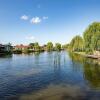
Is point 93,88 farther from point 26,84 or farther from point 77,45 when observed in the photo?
point 77,45

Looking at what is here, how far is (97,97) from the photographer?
84.3 feet

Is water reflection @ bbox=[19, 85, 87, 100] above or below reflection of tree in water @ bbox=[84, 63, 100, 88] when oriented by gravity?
below

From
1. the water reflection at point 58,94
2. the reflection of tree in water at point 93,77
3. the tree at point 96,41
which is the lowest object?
the water reflection at point 58,94

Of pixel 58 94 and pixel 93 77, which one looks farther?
pixel 93 77

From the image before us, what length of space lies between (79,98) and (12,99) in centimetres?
887

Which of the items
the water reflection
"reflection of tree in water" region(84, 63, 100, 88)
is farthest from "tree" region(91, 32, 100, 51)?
the water reflection

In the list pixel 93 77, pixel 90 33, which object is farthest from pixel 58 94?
pixel 90 33

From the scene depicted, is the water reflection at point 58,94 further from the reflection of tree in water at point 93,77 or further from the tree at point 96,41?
the tree at point 96,41

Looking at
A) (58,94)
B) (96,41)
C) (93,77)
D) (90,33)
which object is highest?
(90,33)

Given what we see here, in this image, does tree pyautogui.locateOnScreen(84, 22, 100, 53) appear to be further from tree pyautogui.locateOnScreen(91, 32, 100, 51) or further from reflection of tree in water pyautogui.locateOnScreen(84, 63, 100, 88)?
reflection of tree in water pyautogui.locateOnScreen(84, 63, 100, 88)

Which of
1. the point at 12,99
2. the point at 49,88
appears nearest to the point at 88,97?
the point at 49,88

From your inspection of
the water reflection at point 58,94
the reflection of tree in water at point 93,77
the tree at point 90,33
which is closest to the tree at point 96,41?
the tree at point 90,33

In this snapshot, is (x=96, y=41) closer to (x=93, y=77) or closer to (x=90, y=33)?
(x=90, y=33)

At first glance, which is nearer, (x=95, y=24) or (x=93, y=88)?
(x=93, y=88)
